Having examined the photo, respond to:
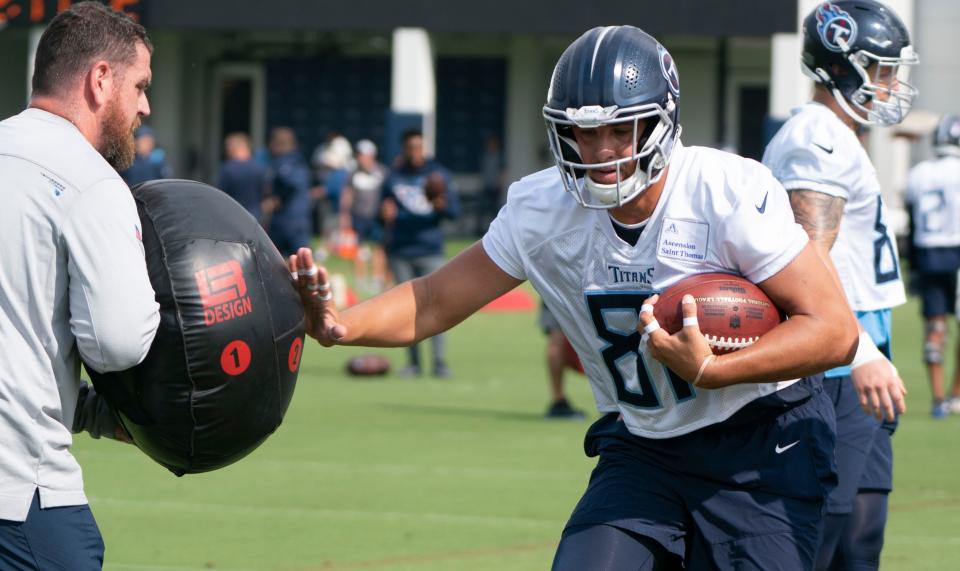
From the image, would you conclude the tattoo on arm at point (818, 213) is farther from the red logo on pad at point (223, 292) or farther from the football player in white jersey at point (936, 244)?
the football player in white jersey at point (936, 244)

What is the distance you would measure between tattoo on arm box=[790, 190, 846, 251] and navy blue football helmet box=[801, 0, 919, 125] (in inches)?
17.6

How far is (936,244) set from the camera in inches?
480

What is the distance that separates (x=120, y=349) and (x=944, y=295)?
970cm

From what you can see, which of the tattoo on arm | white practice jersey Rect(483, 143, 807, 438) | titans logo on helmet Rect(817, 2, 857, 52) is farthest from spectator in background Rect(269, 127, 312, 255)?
white practice jersey Rect(483, 143, 807, 438)

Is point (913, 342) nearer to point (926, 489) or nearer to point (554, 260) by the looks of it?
point (926, 489)

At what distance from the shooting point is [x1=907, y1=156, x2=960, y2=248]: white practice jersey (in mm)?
12164

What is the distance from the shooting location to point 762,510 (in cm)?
417

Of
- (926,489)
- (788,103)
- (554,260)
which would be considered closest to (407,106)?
(788,103)

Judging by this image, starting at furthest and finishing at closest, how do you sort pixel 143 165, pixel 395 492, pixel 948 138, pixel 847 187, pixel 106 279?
pixel 143 165 < pixel 948 138 < pixel 395 492 < pixel 847 187 < pixel 106 279

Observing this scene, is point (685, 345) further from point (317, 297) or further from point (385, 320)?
point (317, 297)

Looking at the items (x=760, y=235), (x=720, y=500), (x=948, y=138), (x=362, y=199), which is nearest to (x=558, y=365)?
(x=948, y=138)

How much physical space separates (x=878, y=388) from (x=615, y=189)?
1305 mm

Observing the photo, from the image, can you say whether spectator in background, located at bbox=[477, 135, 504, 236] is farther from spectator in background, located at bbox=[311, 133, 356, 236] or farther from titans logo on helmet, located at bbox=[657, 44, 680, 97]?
titans logo on helmet, located at bbox=[657, 44, 680, 97]

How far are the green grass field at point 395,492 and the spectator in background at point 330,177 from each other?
586 inches
